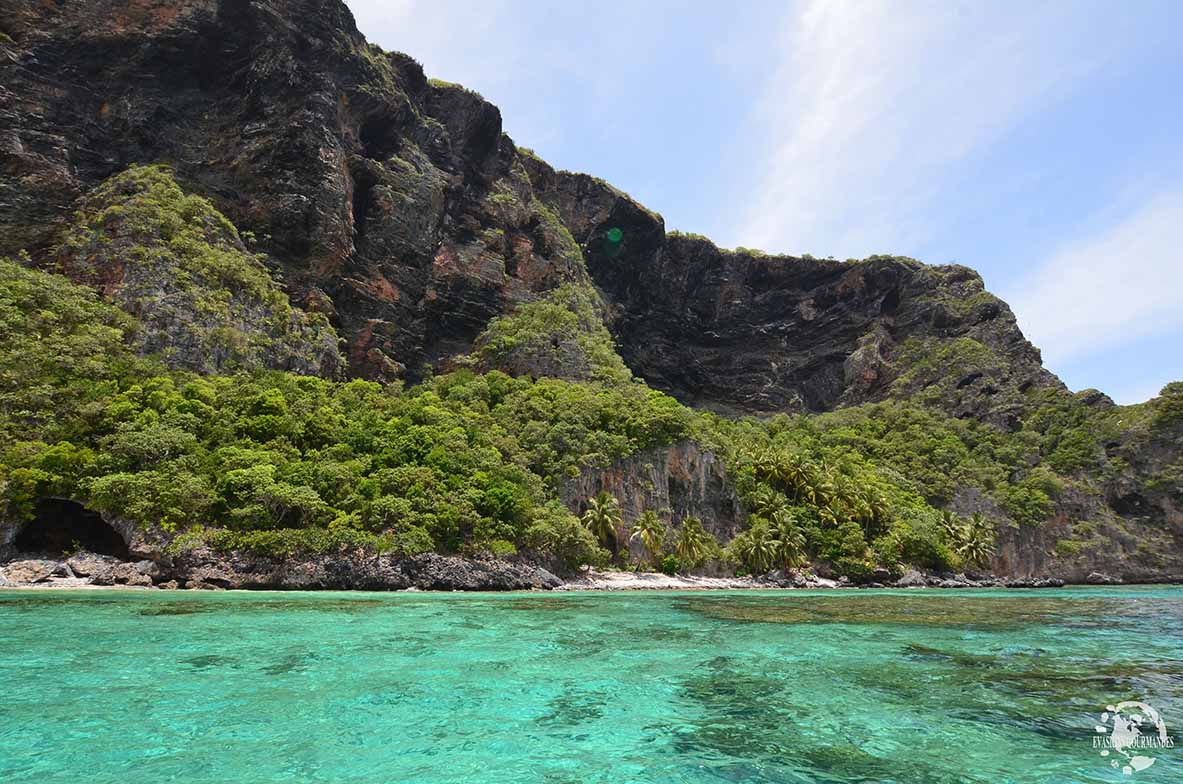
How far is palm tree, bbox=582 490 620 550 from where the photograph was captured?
4678 cm

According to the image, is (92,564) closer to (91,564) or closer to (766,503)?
(91,564)

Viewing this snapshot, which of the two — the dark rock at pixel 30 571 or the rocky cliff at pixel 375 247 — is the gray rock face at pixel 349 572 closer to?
the dark rock at pixel 30 571

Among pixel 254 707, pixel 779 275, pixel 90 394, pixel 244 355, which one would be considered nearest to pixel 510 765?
pixel 254 707

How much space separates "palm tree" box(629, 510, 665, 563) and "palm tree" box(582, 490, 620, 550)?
2139 mm

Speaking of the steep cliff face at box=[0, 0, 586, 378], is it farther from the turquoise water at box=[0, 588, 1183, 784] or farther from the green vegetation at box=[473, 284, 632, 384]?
the turquoise water at box=[0, 588, 1183, 784]

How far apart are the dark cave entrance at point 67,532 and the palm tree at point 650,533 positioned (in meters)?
33.2

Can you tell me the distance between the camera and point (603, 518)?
46906 millimetres

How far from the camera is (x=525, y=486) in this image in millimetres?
44031

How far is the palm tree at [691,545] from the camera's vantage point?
4938 cm

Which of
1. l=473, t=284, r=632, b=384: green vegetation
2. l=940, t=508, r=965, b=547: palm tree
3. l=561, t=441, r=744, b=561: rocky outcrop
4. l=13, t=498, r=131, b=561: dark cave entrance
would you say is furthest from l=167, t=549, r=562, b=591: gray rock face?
l=940, t=508, r=965, b=547: palm tree

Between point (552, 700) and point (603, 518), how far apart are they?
37865 mm

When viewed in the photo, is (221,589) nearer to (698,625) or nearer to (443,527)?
(443,527)

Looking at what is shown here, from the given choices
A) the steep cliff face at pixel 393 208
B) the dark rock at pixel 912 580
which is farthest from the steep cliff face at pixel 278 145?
the dark rock at pixel 912 580

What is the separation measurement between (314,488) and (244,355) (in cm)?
2003
